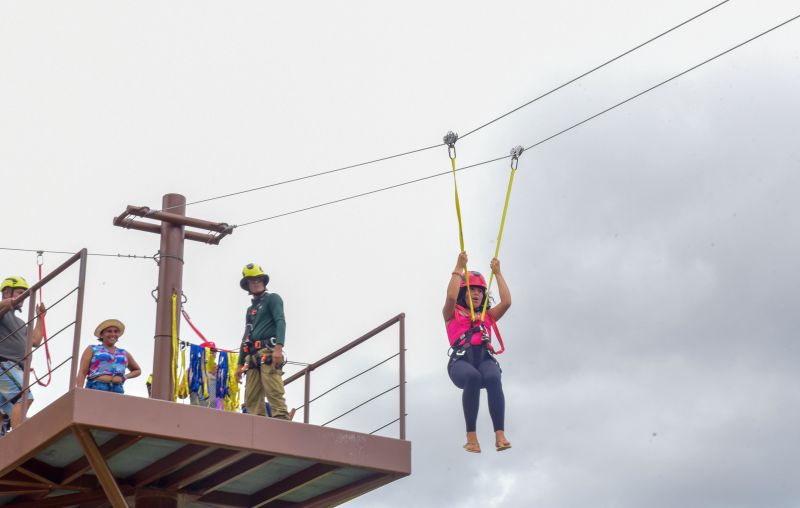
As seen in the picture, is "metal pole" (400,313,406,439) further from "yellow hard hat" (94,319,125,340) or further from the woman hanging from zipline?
"yellow hard hat" (94,319,125,340)

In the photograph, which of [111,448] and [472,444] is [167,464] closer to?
[111,448]

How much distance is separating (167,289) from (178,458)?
7.85 feet

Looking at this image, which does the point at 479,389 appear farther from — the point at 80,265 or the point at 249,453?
the point at 80,265

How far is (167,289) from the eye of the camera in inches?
581

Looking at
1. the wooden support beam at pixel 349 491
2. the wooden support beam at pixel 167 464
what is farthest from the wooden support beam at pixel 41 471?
the wooden support beam at pixel 349 491

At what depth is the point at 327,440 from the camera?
13.3 metres

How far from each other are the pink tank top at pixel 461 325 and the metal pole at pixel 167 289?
125 inches

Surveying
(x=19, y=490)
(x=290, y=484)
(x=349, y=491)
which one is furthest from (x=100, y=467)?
(x=349, y=491)

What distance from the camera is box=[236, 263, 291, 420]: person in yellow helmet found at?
13250 millimetres

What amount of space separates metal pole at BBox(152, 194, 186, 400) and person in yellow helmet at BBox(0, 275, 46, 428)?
1351mm

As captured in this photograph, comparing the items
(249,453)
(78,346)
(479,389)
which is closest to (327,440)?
(249,453)

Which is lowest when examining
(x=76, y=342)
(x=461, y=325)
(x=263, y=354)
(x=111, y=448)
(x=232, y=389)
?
(x=111, y=448)

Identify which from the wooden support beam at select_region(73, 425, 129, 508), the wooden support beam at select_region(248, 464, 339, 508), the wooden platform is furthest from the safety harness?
the wooden support beam at select_region(73, 425, 129, 508)

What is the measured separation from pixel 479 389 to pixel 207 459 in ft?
9.91
